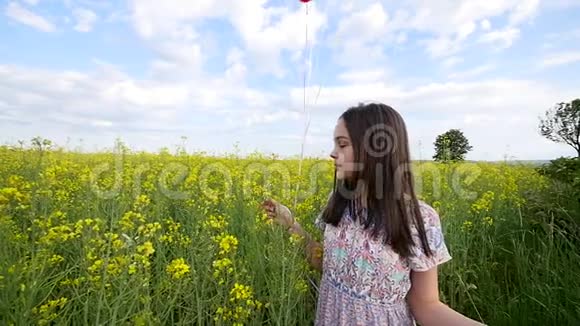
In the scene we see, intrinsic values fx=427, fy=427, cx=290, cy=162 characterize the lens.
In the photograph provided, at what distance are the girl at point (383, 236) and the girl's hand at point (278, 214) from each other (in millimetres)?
411

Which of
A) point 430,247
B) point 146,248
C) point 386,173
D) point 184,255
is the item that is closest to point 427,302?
point 430,247

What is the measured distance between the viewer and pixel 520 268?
2.88m

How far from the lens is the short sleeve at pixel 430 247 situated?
1.53 meters

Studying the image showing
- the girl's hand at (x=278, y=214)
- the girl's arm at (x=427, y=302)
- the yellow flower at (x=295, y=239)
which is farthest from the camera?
the girl's hand at (x=278, y=214)

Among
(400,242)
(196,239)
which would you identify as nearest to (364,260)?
(400,242)

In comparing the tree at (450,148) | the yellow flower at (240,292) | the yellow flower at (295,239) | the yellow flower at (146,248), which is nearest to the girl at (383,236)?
the yellow flower at (295,239)

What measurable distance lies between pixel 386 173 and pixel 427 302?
49 cm

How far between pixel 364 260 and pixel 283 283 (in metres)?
0.34

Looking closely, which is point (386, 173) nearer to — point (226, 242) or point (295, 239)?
point (295, 239)

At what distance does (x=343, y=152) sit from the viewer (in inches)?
63.4

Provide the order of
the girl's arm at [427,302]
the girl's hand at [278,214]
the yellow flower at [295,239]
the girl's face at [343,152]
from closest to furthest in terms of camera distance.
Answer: the girl's arm at [427,302] → the girl's face at [343,152] → the yellow flower at [295,239] → the girl's hand at [278,214]

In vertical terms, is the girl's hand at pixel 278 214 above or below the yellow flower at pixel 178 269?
above

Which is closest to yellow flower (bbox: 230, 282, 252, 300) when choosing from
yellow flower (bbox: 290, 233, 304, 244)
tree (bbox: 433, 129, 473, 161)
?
yellow flower (bbox: 290, 233, 304, 244)

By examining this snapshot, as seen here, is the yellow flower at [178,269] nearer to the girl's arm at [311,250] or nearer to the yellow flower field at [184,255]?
the yellow flower field at [184,255]
